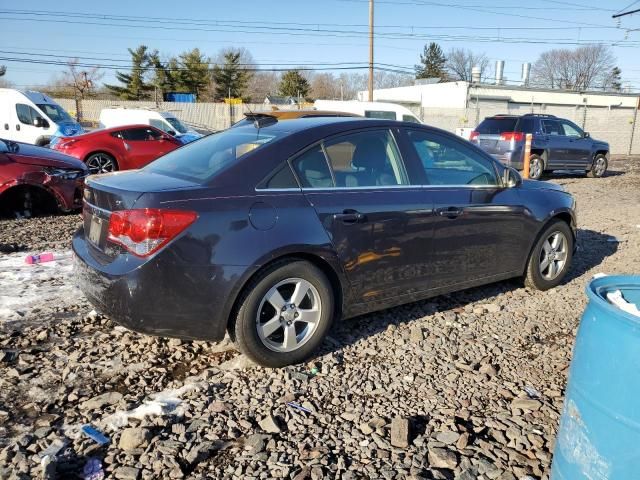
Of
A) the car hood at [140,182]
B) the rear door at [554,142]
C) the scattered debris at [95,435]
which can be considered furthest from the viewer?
the rear door at [554,142]

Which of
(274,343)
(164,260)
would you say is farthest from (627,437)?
(164,260)

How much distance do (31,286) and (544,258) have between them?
475cm

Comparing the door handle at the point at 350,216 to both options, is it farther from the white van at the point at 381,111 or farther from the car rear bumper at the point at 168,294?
the white van at the point at 381,111

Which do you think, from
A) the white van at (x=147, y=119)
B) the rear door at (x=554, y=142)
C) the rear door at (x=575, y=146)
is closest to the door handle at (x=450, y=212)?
the rear door at (x=554, y=142)

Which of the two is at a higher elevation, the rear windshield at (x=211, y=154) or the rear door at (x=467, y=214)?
the rear windshield at (x=211, y=154)

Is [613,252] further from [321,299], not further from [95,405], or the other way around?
[95,405]

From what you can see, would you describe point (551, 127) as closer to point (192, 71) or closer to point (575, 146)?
point (575, 146)

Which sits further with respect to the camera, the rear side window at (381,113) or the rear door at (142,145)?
the rear side window at (381,113)

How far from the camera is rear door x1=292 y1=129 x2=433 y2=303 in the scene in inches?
135

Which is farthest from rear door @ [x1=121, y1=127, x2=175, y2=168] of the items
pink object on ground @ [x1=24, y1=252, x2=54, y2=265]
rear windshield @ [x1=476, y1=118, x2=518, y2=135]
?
rear windshield @ [x1=476, y1=118, x2=518, y2=135]

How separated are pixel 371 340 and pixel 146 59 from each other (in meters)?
58.5

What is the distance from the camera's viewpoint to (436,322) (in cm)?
419

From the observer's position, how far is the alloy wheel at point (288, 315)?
10.6 feet

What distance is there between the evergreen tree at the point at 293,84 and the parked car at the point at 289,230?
59.9m
